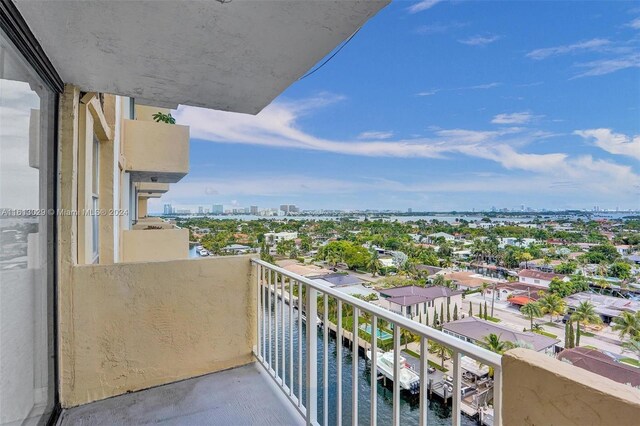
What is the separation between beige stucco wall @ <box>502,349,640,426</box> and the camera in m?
0.68

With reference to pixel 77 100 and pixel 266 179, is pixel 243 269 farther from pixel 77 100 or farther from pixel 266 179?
pixel 266 179

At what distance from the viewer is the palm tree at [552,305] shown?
2209 millimetres

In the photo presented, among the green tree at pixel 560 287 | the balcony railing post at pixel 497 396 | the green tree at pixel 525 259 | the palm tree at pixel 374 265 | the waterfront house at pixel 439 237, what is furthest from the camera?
the waterfront house at pixel 439 237

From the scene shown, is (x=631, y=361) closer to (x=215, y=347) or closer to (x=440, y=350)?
(x=440, y=350)

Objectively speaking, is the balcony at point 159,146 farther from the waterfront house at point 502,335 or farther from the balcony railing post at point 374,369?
the waterfront house at point 502,335

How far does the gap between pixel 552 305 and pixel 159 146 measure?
5450 mm

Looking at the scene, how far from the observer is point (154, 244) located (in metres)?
5.44

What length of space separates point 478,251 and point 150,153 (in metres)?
5.13

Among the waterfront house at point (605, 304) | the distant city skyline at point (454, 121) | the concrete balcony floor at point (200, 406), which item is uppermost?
the distant city skyline at point (454, 121)

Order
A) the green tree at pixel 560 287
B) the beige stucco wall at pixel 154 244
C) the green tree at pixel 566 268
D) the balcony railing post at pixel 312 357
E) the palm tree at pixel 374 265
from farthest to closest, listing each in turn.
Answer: the beige stucco wall at pixel 154 244 → the palm tree at pixel 374 265 → the green tree at pixel 566 268 → the green tree at pixel 560 287 → the balcony railing post at pixel 312 357

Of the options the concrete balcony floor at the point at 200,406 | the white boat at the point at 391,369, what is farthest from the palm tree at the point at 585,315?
the concrete balcony floor at the point at 200,406

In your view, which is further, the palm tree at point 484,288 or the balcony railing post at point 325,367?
the palm tree at point 484,288

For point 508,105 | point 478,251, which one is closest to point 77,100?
point 478,251

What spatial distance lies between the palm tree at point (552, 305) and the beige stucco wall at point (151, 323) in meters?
2.24
